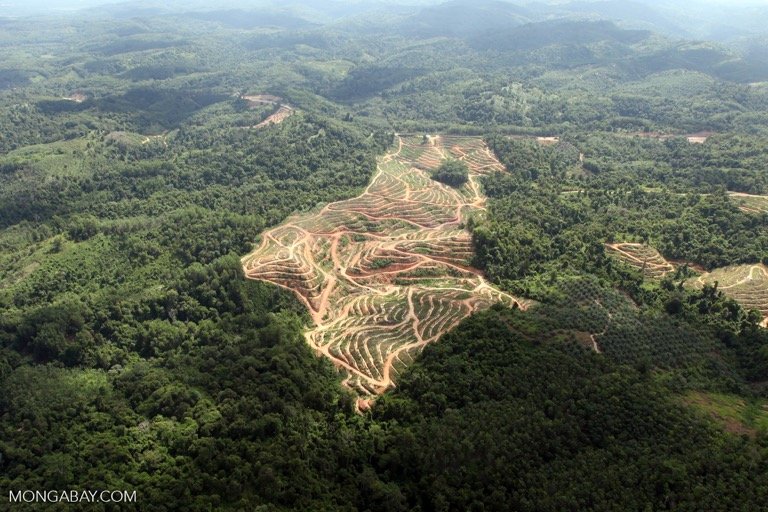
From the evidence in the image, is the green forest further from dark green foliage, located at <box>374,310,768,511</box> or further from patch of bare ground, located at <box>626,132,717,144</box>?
patch of bare ground, located at <box>626,132,717,144</box>

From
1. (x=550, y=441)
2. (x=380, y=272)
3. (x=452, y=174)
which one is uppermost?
(x=550, y=441)

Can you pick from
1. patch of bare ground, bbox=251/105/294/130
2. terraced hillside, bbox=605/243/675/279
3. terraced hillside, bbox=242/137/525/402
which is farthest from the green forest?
patch of bare ground, bbox=251/105/294/130

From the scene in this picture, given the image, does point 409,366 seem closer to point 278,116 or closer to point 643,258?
point 643,258

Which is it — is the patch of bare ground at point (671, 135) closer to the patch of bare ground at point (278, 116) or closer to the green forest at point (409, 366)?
the green forest at point (409, 366)

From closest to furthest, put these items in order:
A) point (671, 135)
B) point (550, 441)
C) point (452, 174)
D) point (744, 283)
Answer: point (550, 441)
point (744, 283)
point (452, 174)
point (671, 135)

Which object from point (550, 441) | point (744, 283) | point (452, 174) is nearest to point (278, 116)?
point (452, 174)

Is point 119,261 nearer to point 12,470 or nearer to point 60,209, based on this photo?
point 60,209
